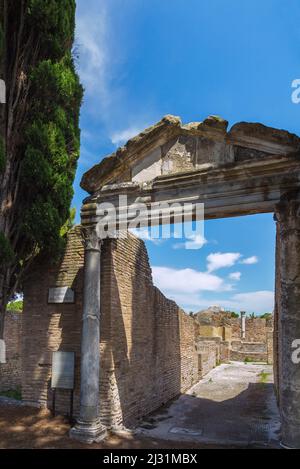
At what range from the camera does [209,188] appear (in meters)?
A: 6.77

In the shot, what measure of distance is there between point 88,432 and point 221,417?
4298 mm

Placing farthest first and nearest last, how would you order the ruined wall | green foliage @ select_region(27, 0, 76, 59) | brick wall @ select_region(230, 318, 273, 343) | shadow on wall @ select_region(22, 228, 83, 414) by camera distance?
brick wall @ select_region(230, 318, 273, 343) < green foliage @ select_region(27, 0, 76, 59) < shadow on wall @ select_region(22, 228, 83, 414) < the ruined wall

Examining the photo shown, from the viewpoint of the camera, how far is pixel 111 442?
6.37 meters

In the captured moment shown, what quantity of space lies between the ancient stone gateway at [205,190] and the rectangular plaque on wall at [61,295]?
2.40 feet

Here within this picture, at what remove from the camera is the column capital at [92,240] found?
7.24 m

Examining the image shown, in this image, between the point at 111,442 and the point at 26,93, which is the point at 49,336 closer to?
the point at 111,442

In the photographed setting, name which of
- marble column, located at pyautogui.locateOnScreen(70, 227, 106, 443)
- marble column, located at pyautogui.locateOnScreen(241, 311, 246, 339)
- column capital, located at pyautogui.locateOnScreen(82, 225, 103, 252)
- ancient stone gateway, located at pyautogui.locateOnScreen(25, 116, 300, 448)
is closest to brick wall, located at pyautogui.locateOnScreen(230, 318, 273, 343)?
marble column, located at pyautogui.locateOnScreen(241, 311, 246, 339)

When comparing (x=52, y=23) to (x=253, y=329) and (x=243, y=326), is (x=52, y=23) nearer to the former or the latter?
(x=243, y=326)

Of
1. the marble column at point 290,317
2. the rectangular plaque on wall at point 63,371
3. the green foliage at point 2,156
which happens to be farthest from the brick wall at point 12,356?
the marble column at point 290,317

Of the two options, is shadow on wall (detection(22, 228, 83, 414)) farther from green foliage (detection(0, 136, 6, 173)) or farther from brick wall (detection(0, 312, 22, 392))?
brick wall (detection(0, 312, 22, 392))

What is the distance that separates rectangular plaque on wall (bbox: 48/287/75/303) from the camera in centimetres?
776

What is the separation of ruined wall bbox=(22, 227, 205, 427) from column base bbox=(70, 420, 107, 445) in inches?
18.2

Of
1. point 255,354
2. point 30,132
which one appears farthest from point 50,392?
point 255,354

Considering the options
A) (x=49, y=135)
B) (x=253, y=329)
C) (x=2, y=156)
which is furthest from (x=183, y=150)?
(x=253, y=329)
